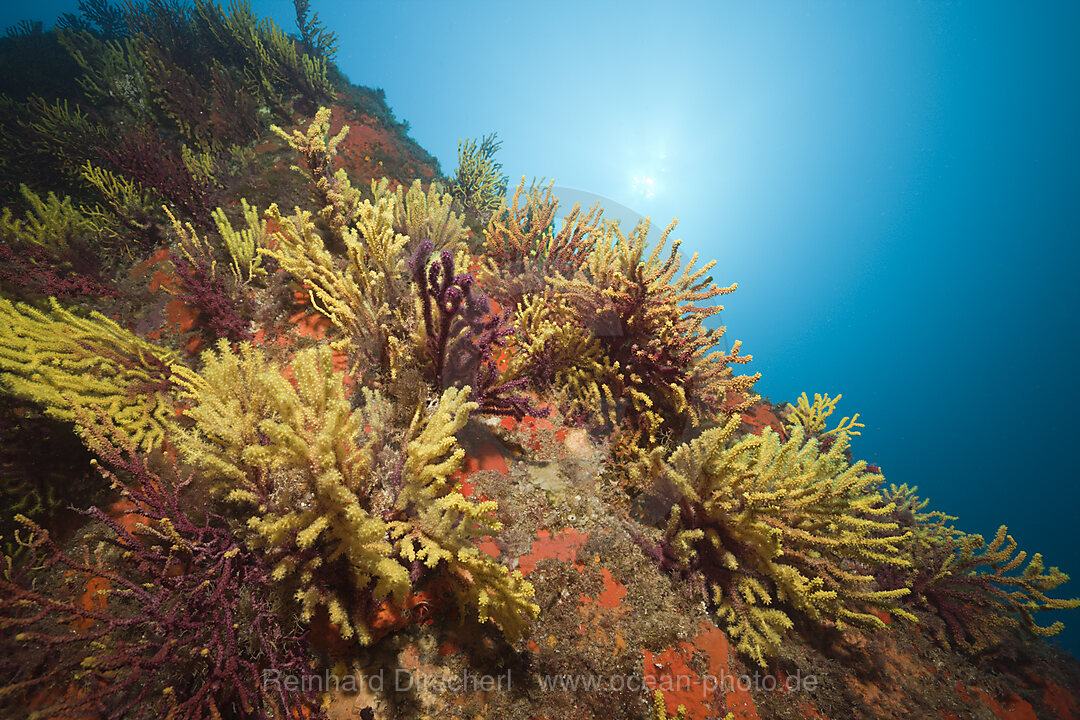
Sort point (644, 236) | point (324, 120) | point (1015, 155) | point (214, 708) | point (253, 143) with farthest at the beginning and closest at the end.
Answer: point (1015, 155) < point (253, 143) < point (324, 120) < point (644, 236) < point (214, 708)

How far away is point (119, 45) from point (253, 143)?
6.94 metres

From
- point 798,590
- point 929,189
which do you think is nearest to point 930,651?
point 798,590

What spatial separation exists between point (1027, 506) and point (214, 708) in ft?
282

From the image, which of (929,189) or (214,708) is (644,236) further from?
(929,189)

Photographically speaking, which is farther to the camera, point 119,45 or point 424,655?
point 119,45

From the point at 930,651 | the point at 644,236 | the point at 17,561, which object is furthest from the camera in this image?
the point at 644,236

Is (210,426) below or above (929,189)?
below

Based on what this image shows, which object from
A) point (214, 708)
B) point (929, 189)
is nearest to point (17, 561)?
point (214, 708)

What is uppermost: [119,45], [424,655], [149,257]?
[119,45]

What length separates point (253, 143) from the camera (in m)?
6.67

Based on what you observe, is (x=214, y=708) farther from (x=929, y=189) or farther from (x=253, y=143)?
(x=929, y=189)

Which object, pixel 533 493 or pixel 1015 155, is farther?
pixel 1015 155

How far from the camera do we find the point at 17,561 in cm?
234

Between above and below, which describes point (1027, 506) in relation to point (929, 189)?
below
